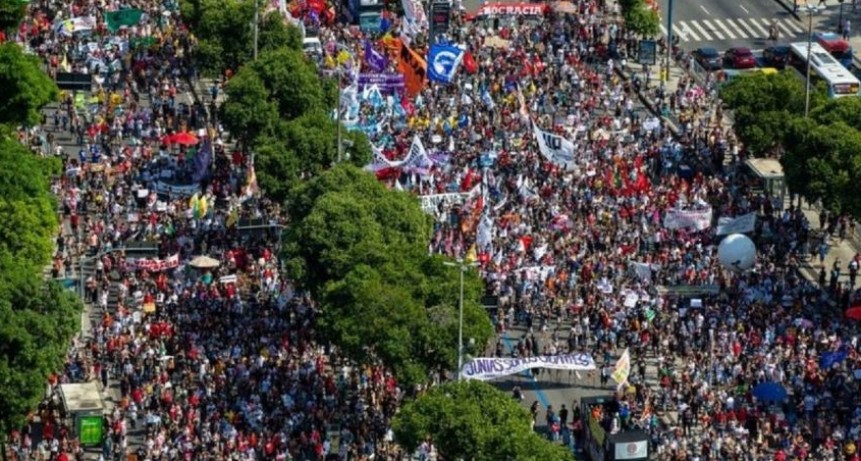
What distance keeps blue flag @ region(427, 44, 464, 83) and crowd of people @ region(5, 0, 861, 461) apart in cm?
234

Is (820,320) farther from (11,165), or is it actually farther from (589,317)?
(11,165)

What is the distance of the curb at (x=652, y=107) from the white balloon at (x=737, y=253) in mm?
18972

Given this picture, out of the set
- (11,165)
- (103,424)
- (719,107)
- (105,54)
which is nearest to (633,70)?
(719,107)

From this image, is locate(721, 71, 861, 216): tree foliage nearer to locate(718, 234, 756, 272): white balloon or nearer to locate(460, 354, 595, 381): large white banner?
locate(718, 234, 756, 272): white balloon

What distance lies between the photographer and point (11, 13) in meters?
145

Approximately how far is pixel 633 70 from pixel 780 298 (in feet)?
110

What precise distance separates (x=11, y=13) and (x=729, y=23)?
42701 mm

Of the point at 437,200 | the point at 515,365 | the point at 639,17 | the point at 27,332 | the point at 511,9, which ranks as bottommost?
the point at 515,365

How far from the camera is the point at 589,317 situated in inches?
4663

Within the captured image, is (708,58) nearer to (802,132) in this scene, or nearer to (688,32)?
(688,32)

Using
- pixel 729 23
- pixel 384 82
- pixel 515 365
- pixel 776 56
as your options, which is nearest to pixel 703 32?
pixel 729 23

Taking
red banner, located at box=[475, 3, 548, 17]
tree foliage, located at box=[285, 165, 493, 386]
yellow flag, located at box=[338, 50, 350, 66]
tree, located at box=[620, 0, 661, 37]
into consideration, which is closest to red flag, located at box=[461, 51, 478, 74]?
yellow flag, located at box=[338, 50, 350, 66]

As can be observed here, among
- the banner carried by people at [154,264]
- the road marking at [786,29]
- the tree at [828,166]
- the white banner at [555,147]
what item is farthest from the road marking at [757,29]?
the banner carried by people at [154,264]

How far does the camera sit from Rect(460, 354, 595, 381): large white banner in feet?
352
